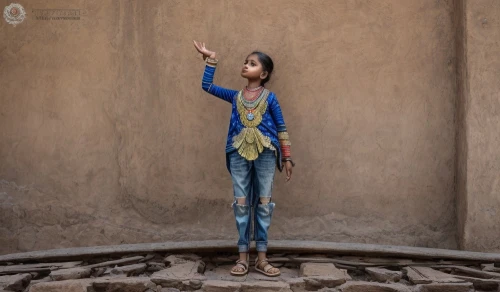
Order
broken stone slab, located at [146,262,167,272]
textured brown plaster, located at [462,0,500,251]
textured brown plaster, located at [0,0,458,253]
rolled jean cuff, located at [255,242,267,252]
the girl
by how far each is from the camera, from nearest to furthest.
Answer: the girl → rolled jean cuff, located at [255,242,267,252] → broken stone slab, located at [146,262,167,272] → textured brown plaster, located at [462,0,500,251] → textured brown plaster, located at [0,0,458,253]

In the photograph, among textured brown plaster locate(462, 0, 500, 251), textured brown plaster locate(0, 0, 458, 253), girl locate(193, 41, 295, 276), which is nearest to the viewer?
girl locate(193, 41, 295, 276)

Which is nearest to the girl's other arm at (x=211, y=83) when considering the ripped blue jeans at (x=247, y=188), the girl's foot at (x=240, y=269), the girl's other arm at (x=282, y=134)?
the girl's other arm at (x=282, y=134)

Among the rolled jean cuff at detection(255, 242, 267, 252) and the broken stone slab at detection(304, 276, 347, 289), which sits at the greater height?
the rolled jean cuff at detection(255, 242, 267, 252)

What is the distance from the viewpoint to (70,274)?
13.8ft

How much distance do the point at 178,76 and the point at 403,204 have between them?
2.27 metres

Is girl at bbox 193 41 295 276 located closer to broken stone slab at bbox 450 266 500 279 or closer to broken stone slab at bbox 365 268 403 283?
broken stone slab at bbox 365 268 403 283

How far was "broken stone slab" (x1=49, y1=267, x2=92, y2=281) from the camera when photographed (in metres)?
4.19

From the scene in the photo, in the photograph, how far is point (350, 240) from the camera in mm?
5172

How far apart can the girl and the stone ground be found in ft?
0.83

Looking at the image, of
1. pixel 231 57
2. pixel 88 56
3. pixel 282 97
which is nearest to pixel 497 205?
pixel 282 97

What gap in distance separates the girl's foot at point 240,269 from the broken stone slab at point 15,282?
57.3 inches

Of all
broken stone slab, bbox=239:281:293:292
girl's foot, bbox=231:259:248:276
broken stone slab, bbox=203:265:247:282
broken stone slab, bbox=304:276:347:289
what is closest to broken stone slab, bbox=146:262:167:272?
broken stone slab, bbox=203:265:247:282

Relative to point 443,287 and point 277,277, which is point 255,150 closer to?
point 277,277

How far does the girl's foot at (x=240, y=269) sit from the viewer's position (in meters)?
4.27
